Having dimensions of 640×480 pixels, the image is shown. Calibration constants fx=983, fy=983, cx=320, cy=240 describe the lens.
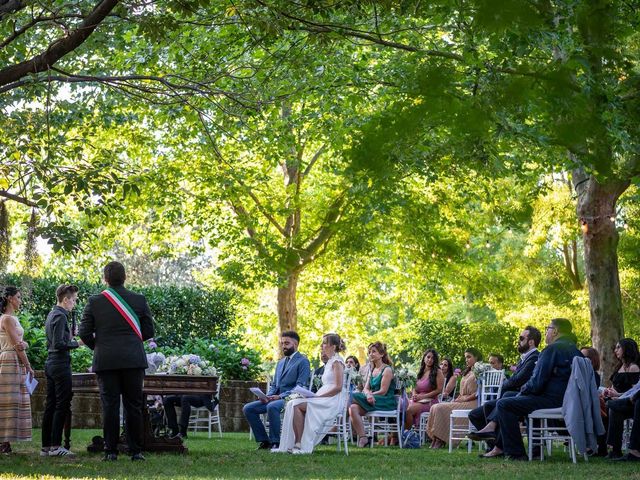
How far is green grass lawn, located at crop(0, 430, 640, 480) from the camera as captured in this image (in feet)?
28.5

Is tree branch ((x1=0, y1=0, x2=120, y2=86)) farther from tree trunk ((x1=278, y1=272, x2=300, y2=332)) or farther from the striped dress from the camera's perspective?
tree trunk ((x1=278, y1=272, x2=300, y2=332))

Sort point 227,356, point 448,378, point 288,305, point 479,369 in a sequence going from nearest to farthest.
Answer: point 479,369 < point 448,378 < point 227,356 < point 288,305

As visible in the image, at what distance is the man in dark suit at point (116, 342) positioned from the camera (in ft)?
31.0

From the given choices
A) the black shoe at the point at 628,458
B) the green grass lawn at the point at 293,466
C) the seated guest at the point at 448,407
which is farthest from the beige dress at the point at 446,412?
the black shoe at the point at 628,458

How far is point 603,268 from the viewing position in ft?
50.8

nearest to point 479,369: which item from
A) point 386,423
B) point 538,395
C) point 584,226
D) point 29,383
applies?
point 386,423

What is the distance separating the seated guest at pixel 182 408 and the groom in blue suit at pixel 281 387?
2294mm

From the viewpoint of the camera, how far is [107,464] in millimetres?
9367

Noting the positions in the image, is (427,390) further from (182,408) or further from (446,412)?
(182,408)

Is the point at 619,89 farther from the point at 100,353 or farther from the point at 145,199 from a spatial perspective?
the point at 145,199

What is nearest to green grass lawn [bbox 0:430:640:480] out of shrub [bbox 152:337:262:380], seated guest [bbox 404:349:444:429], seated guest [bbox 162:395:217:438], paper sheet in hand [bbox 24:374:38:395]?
paper sheet in hand [bbox 24:374:38:395]

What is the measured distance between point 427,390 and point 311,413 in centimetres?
399

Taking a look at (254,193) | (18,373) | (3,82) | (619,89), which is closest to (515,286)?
(254,193)

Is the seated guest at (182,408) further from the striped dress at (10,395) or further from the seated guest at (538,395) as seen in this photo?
the seated guest at (538,395)
